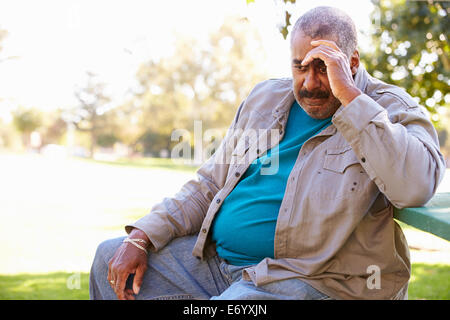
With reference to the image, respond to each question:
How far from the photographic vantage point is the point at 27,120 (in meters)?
62.8

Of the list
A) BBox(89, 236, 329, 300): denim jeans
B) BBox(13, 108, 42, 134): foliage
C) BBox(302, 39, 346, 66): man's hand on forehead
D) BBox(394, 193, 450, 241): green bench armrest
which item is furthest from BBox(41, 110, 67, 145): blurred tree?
BBox(394, 193, 450, 241): green bench armrest

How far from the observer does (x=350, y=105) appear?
68.2 inches

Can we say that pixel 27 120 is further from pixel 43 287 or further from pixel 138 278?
pixel 138 278

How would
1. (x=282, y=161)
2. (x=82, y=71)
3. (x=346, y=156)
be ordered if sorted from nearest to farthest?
(x=346, y=156), (x=282, y=161), (x=82, y=71)

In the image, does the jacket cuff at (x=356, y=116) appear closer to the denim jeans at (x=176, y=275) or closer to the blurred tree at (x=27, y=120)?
the denim jeans at (x=176, y=275)

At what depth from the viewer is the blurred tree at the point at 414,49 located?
7128 mm

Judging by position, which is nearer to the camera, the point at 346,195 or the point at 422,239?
the point at 346,195

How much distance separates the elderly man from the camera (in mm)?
1717

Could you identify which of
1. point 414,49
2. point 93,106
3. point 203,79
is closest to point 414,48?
point 414,49

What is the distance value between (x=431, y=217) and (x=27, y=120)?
67.3m

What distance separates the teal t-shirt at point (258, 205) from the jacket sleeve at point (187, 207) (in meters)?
0.16
